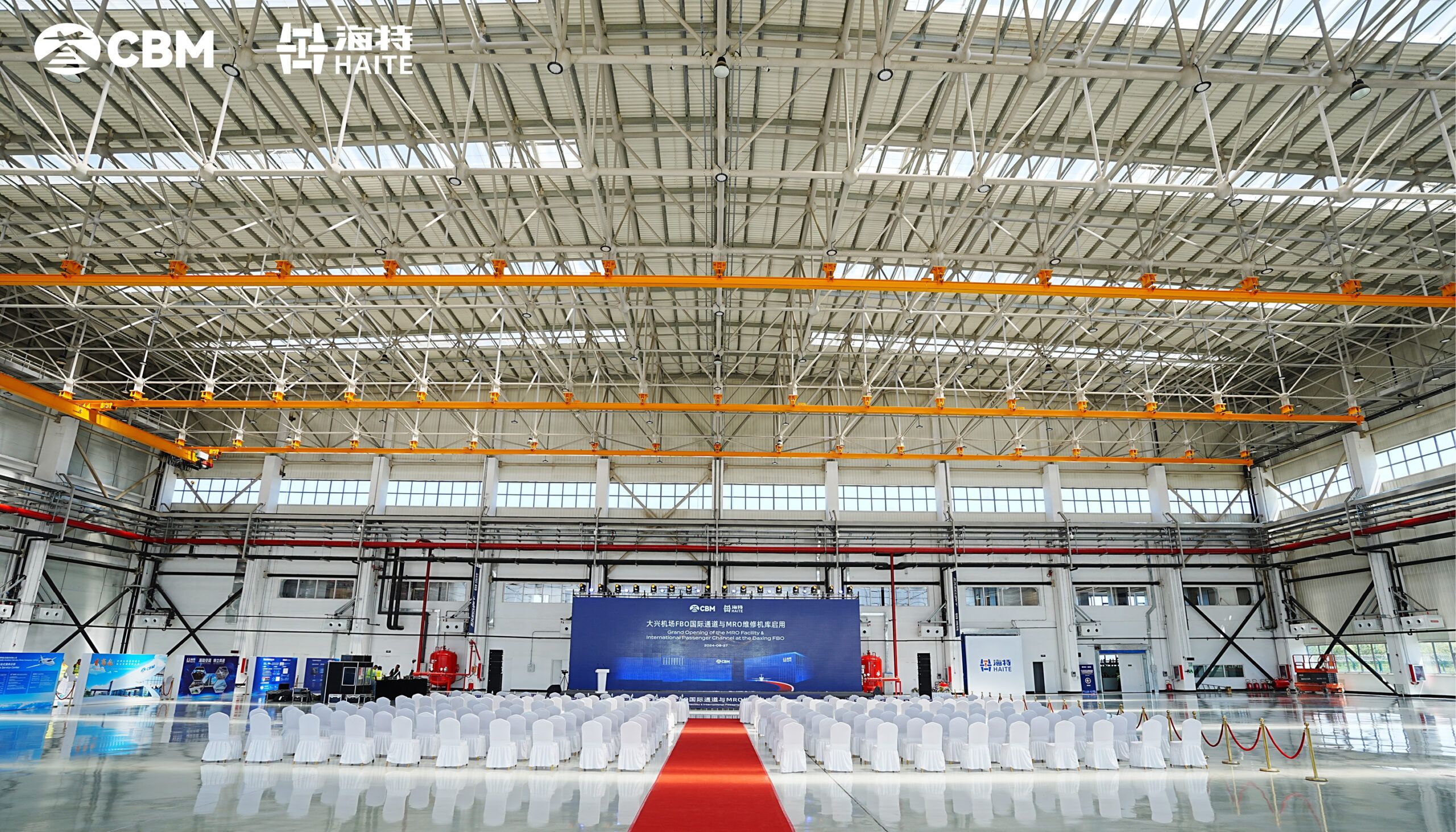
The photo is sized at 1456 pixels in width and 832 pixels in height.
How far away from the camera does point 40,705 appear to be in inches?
949

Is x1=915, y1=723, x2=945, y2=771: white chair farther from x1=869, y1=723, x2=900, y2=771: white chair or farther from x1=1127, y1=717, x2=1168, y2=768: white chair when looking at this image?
x1=1127, y1=717, x2=1168, y2=768: white chair

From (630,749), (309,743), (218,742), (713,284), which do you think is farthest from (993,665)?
(218,742)

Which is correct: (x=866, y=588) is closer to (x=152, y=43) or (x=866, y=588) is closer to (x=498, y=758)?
(x=498, y=758)

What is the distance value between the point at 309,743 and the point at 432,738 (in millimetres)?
1983

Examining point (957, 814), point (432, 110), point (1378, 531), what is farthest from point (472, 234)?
point (1378, 531)

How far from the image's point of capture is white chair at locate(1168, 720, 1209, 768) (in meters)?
13.4

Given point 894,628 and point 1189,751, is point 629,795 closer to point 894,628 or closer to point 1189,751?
point 1189,751

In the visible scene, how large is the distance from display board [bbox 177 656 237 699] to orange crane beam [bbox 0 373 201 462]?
28.4 feet

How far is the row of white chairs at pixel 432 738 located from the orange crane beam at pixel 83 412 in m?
18.3

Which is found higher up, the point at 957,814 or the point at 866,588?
the point at 866,588

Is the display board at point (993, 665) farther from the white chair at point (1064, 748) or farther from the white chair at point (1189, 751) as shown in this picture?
the white chair at point (1064, 748)

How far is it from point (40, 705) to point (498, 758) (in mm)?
21054

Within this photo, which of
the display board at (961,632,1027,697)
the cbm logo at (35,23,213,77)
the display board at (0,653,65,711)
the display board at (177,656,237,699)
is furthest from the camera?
the display board at (961,632,1027,697)

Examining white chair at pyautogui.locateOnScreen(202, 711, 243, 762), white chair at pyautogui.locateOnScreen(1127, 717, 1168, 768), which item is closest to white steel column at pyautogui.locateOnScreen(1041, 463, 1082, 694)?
white chair at pyautogui.locateOnScreen(1127, 717, 1168, 768)
